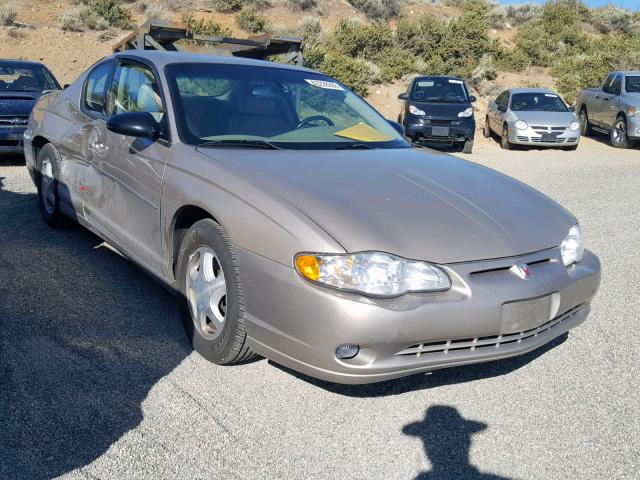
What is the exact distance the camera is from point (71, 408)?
10.9 ft

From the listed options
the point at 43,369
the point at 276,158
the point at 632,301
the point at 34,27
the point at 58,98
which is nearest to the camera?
the point at 43,369

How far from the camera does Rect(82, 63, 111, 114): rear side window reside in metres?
5.44

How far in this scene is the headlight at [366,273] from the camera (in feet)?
10.3

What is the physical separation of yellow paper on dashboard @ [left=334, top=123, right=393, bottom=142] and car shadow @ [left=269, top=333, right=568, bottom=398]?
1665 mm

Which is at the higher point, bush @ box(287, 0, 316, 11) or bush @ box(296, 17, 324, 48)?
bush @ box(287, 0, 316, 11)

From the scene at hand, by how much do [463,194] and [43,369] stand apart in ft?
7.84

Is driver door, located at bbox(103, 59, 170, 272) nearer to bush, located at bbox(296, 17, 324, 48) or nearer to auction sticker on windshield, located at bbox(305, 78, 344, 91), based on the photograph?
auction sticker on windshield, located at bbox(305, 78, 344, 91)

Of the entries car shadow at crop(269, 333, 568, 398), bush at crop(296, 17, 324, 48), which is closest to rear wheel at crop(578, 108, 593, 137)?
bush at crop(296, 17, 324, 48)

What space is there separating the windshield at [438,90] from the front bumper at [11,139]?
30.9ft

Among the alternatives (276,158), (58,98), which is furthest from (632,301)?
(58,98)

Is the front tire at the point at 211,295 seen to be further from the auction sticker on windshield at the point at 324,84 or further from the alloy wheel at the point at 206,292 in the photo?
the auction sticker on windshield at the point at 324,84

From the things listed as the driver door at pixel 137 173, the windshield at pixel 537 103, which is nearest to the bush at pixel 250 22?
the windshield at pixel 537 103

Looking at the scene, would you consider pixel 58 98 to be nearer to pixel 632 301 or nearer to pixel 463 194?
pixel 463 194

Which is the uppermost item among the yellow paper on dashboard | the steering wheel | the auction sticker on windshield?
the auction sticker on windshield
